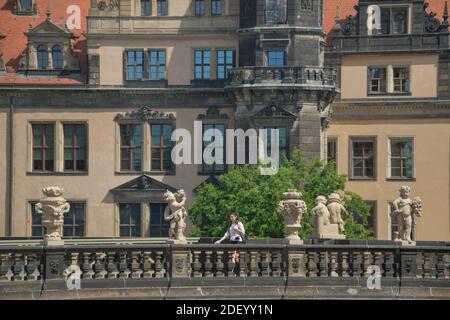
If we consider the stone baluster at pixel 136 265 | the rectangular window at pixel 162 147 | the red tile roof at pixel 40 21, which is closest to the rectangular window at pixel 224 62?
the rectangular window at pixel 162 147

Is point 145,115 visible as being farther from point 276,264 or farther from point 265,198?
point 276,264

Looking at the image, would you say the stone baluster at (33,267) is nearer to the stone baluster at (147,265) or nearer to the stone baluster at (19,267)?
the stone baluster at (19,267)

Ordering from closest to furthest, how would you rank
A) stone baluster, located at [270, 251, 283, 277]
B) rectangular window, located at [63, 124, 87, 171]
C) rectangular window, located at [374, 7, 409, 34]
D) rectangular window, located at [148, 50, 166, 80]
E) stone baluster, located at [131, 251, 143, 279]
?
stone baluster, located at [131, 251, 143, 279] < stone baluster, located at [270, 251, 283, 277] < rectangular window, located at [148, 50, 166, 80] < rectangular window, located at [63, 124, 87, 171] < rectangular window, located at [374, 7, 409, 34]

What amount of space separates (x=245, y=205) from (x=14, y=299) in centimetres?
3117

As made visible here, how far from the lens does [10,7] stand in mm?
89938

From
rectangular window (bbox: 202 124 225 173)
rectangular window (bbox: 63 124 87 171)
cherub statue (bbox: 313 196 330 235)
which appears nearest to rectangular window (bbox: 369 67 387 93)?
rectangular window (bbox: 202 124 225 173)

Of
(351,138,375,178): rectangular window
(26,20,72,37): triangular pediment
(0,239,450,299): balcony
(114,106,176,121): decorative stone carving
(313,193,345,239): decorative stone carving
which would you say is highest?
(26,20,72,37): triangular pediment

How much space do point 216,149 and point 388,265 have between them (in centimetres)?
3637

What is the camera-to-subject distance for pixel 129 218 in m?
86.3

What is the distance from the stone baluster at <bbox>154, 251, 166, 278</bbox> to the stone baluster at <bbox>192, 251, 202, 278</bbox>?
2.29 ft

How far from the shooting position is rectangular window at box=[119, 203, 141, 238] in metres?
85.9

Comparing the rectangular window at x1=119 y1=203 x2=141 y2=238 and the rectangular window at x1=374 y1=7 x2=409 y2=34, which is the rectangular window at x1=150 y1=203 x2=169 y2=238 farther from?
the rectangular window at x1=374 y1=7 x2=409 y2=34

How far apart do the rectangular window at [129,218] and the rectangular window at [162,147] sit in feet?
6.03

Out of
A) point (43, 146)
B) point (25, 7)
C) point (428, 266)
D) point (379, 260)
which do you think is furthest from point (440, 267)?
point (25, 7)
